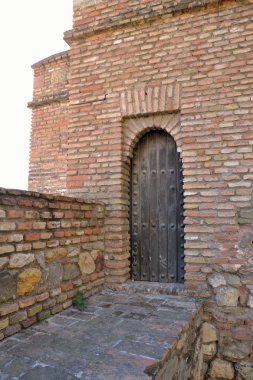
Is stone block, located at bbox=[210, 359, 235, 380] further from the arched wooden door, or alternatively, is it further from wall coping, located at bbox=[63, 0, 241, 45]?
wall coping, located at bbox=[63, 0, 241, 45]

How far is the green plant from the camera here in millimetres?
3098

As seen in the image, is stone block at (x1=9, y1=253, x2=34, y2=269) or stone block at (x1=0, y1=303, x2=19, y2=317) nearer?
A: stone block at (x1=0, y1=303, x2=19, y2=317)

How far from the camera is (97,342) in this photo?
7.32ft

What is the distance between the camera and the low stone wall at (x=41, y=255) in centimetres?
236

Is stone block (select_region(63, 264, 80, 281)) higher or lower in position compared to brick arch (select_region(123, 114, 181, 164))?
lower

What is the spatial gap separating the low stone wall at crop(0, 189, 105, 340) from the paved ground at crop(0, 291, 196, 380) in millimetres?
164

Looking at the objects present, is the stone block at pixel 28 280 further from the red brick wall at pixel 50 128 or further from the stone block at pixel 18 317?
the red brick wall at pixel 50 128

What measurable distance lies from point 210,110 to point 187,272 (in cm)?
191

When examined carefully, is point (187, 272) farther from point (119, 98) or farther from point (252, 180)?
point (119, 98)

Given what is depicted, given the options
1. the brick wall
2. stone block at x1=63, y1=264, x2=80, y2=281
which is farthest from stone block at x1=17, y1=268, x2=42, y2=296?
the brick wall

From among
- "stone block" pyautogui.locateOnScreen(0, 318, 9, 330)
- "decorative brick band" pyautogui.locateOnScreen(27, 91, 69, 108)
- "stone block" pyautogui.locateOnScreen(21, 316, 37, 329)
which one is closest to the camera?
"stone block" pyautogui.locateOnScreen(0, 318, 9, 330)

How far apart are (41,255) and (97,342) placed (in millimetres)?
923

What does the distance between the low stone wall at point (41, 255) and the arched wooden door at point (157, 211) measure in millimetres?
685

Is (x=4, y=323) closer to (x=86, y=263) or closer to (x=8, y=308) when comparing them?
(x=8, y=308)
